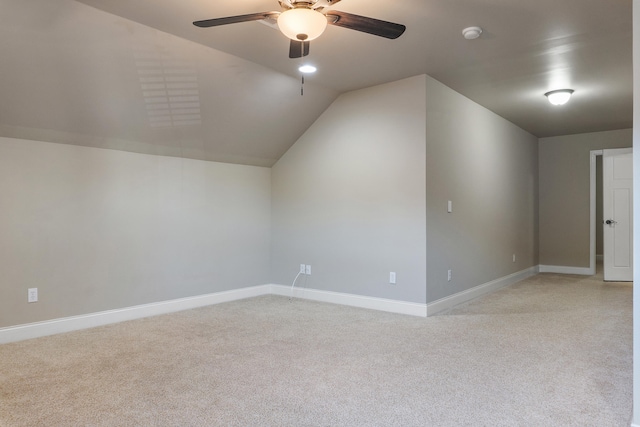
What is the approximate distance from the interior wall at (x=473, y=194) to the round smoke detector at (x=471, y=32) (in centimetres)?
97

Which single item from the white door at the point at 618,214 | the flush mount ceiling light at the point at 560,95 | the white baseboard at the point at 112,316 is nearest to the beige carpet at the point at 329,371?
the white baseboard at the point at 112,316

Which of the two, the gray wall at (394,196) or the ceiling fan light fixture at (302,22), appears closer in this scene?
the ceiling fan light fixture at (302,22)

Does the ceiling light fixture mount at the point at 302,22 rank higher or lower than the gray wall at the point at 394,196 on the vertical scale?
higher

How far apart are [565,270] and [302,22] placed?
22.2 feet

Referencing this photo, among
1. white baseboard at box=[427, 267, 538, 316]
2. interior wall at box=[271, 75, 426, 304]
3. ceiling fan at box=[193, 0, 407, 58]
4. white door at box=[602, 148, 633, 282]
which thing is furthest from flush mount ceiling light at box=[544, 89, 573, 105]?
ceiling fan at box=[193, 0, 407, 58]

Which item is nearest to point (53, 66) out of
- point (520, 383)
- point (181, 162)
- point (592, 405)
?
point (181, 162)

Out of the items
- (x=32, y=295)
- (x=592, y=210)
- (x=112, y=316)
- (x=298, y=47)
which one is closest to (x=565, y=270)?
(x=592, y=210)

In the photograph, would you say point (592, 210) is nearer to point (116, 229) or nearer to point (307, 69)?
point (307, 69)

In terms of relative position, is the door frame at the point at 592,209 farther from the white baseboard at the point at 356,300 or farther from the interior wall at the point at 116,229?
the interior wall at the point at 116,229

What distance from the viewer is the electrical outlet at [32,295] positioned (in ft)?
11.4

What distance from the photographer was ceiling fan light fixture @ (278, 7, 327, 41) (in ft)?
7.64

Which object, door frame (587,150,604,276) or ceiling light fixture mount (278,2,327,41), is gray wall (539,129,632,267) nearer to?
door frame (587,150,604,276)

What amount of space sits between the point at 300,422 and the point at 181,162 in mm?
3240

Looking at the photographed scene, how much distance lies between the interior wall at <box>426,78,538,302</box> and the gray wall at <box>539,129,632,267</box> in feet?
1.76
